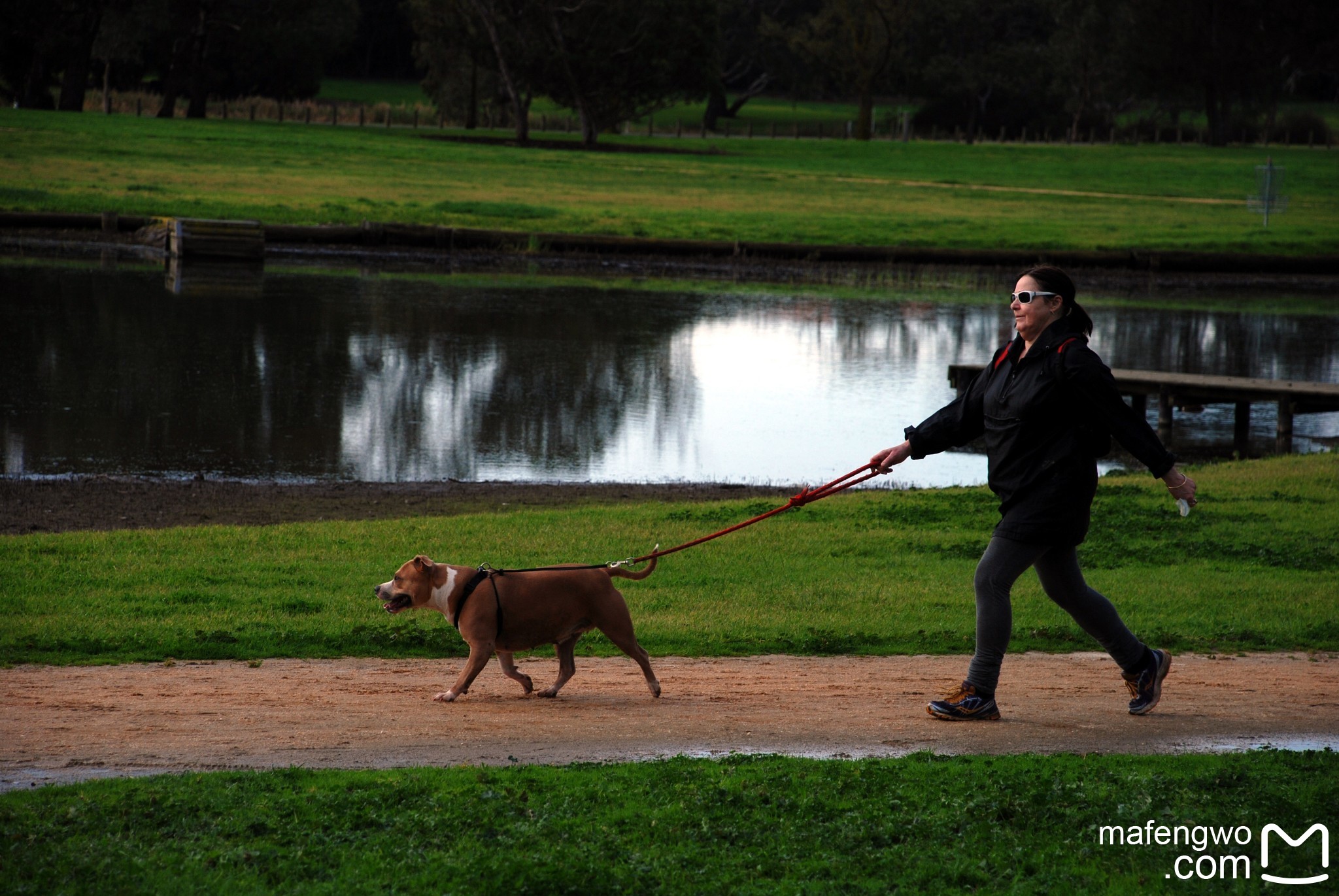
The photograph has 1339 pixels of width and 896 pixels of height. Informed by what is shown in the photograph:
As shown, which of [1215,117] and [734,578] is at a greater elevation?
[1215,117]

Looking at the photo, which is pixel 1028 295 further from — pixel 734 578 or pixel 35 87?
pixel 35 87

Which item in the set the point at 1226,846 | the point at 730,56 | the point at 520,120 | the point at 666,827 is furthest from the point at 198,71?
the point at 1226,846

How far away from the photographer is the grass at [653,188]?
46.6 meters

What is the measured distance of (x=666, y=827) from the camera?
5676 millimetres

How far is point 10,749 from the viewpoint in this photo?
669 cm

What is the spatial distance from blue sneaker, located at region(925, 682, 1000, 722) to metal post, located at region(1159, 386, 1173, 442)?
1605 cm

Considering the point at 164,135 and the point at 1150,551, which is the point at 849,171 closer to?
the point at 164,135

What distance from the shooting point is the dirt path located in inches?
270

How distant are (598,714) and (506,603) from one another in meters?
0.76

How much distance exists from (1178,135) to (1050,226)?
5147 centimetres

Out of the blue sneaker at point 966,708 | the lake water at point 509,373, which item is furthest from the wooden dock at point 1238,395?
the blue sneaker at point 966,708

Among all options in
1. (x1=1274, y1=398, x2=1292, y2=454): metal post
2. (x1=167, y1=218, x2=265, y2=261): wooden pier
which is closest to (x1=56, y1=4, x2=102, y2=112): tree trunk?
(x1=167, y1=218, x2=265, y2=261): wooden pier

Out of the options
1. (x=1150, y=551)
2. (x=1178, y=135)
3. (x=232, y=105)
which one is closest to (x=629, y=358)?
(x=1150, y=551)

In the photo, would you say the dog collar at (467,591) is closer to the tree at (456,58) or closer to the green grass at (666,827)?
the green grass at (666,827)
